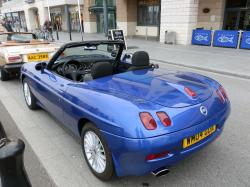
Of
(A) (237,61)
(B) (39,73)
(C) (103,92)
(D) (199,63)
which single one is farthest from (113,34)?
(C) (103,92)

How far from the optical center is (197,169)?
113 inches

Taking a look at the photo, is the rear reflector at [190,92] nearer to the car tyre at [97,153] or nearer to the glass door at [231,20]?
the car tyre at [97,153]

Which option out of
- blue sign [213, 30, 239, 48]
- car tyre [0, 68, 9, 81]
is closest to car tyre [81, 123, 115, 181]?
car tyre [0, 68, 9, 81]

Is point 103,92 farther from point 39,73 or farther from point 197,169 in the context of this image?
point 39,73

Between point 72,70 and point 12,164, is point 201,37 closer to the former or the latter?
point 72,70

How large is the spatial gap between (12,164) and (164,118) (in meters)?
1.32

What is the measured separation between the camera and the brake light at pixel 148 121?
215 centimetres

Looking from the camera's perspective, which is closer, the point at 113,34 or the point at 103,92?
the point at 103,92

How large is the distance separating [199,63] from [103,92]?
780 cm

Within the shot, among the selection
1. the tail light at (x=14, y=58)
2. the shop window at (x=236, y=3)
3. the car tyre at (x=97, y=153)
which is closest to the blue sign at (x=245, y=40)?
the shop window at (x=236, y=3)

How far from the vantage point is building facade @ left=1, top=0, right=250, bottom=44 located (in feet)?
53.1

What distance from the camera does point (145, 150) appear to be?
2.10 meters

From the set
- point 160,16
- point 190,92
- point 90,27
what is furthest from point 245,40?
point 90,27

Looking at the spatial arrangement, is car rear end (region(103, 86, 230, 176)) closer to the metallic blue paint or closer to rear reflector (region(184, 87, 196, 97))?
the metallic blue paint
